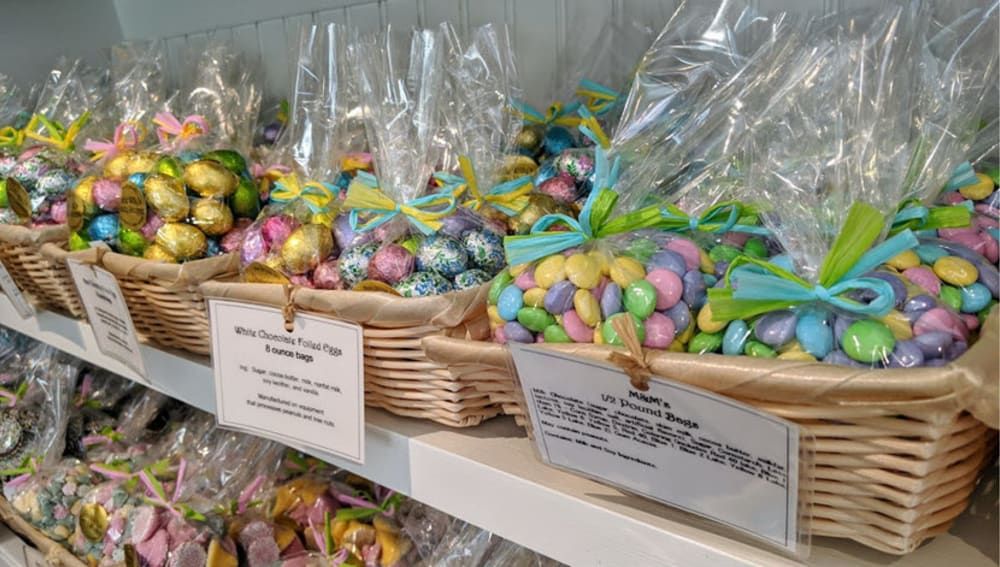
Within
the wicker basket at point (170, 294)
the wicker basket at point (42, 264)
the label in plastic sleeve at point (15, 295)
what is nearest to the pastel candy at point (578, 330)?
the wicker basket at point (170, 294)

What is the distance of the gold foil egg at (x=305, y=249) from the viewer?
82 centimetres

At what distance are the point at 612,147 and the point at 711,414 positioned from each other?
397mm

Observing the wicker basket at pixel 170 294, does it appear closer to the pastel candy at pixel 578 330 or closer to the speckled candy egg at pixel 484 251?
the speckled candy egg at pixel 484 251

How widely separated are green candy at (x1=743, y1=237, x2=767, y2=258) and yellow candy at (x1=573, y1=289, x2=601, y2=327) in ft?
0.47

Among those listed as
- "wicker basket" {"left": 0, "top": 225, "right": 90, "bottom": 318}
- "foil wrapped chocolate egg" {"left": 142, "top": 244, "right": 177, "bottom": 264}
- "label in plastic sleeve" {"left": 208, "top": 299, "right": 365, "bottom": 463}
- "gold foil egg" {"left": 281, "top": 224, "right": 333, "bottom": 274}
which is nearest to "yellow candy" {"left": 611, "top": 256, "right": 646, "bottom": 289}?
"label in plastic sleeve" {"left": 208, "top": 299, "right": 365, "bottom": 463}

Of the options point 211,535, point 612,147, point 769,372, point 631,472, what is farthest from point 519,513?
point 211,535

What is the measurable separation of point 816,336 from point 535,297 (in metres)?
0.20

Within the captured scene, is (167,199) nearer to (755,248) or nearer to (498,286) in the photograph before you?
(498,286)

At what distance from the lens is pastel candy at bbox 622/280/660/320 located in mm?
558

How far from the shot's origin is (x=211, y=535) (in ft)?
3.62

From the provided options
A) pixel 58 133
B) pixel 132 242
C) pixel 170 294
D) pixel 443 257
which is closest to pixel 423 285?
pixel 443 257

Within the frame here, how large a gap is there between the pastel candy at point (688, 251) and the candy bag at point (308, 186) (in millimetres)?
350

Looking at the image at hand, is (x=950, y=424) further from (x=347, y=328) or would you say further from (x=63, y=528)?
(x=63, y=528)

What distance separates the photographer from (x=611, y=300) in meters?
0.57
